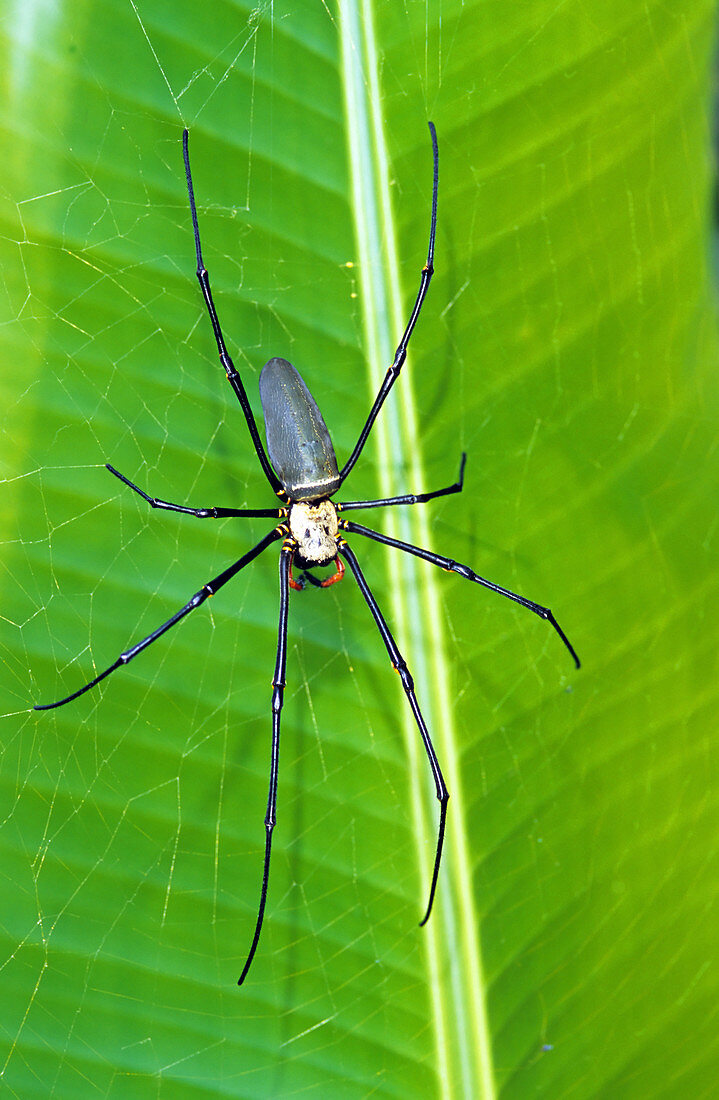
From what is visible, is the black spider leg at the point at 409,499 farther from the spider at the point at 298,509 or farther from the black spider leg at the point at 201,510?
the black spider leg at the point at 201,510

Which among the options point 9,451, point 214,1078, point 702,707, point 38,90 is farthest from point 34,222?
point 702,707

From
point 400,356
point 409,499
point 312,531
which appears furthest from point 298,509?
point 400,356

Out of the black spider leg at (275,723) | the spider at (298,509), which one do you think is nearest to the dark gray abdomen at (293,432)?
the spider at (298,509)

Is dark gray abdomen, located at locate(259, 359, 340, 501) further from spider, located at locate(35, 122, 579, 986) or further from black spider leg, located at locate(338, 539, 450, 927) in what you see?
black spider leg, located at locate(338, 539, 450, 927)

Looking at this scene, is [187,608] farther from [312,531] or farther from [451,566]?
[451,566]

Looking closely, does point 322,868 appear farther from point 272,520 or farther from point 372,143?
point 372,143
